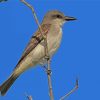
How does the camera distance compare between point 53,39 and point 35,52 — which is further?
point 53,39

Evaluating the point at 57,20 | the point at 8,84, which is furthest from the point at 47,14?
the point at 8,84

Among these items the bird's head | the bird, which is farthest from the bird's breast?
the bird's head

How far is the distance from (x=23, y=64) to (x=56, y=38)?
0.86 metres

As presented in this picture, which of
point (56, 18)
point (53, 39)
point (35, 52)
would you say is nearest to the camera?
point (35, 52)

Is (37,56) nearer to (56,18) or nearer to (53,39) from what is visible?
(53,39)

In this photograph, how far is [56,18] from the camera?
8438mm

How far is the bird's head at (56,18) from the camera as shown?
8.20 meters

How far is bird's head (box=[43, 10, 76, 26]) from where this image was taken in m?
8.20

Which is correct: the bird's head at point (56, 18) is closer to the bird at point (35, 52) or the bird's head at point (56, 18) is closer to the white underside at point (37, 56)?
the bird at point (35, 52)

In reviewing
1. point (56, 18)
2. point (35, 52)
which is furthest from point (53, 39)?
point (56, 18)

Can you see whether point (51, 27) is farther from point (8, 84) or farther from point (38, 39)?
point (8, 84)

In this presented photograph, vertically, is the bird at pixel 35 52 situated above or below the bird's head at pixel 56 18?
below

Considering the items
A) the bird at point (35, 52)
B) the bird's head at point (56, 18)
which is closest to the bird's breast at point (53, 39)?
the bird at point (35, 52)

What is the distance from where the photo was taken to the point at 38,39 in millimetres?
7277
